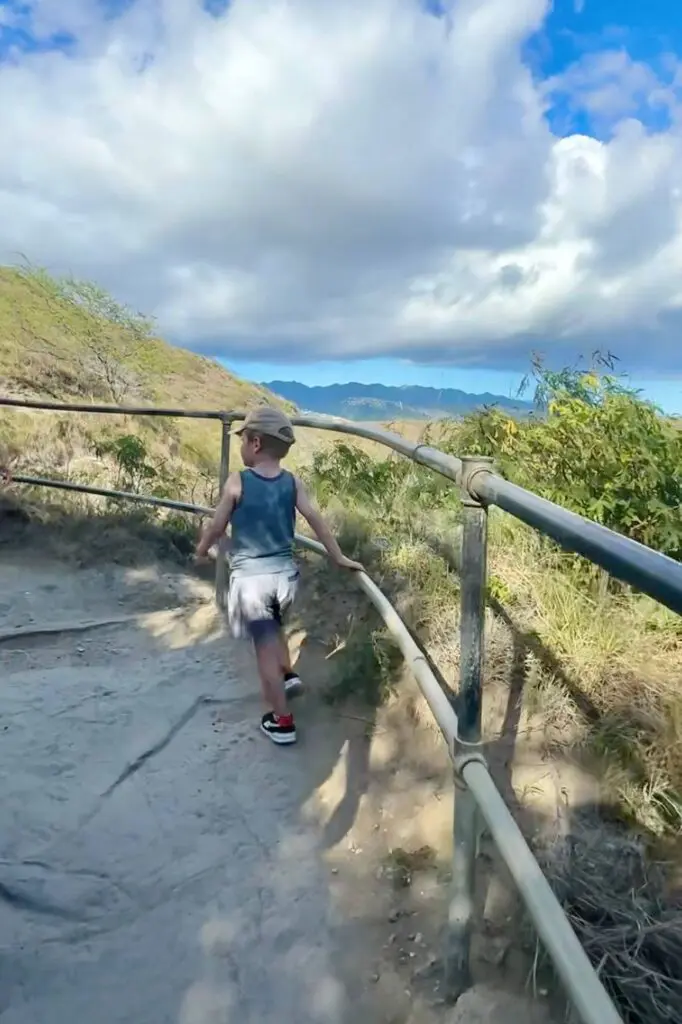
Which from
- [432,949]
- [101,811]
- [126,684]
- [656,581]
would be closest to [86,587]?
[126,684]

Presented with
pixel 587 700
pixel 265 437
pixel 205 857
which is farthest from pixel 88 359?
pixel 587 700

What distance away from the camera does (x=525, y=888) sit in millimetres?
1556

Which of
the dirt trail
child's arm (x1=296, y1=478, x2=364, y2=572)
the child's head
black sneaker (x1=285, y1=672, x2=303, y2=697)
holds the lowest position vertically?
the dirt trail

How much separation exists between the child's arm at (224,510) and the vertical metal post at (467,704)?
5.41 ft

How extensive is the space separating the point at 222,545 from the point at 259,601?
1.46 m

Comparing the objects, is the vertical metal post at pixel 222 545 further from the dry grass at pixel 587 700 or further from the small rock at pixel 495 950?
the small rock at pixel 495 950

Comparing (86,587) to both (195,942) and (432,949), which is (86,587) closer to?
(195,942)

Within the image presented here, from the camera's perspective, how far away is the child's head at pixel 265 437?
3465mm

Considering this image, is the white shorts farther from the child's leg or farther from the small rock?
the small rock

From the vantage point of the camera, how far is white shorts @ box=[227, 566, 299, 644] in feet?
11.4

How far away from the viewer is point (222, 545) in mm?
4902

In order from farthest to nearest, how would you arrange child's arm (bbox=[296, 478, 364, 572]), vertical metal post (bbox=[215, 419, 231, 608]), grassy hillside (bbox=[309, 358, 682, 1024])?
vertical metal post (bbox=[215, 419, 231, 608]) → child's arm (bbox=[296, 478, 364, 572]) → grassy hillside (bbox=[309, 358, 682, 1024])

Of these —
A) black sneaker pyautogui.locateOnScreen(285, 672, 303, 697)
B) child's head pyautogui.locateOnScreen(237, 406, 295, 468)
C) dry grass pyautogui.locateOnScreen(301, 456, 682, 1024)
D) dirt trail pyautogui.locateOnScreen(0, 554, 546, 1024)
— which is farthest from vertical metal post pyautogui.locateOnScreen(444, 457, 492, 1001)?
child's head pyautogui.locateOnScreen(237, 406, 295, 468)

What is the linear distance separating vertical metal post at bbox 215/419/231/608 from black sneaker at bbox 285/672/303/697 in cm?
116
